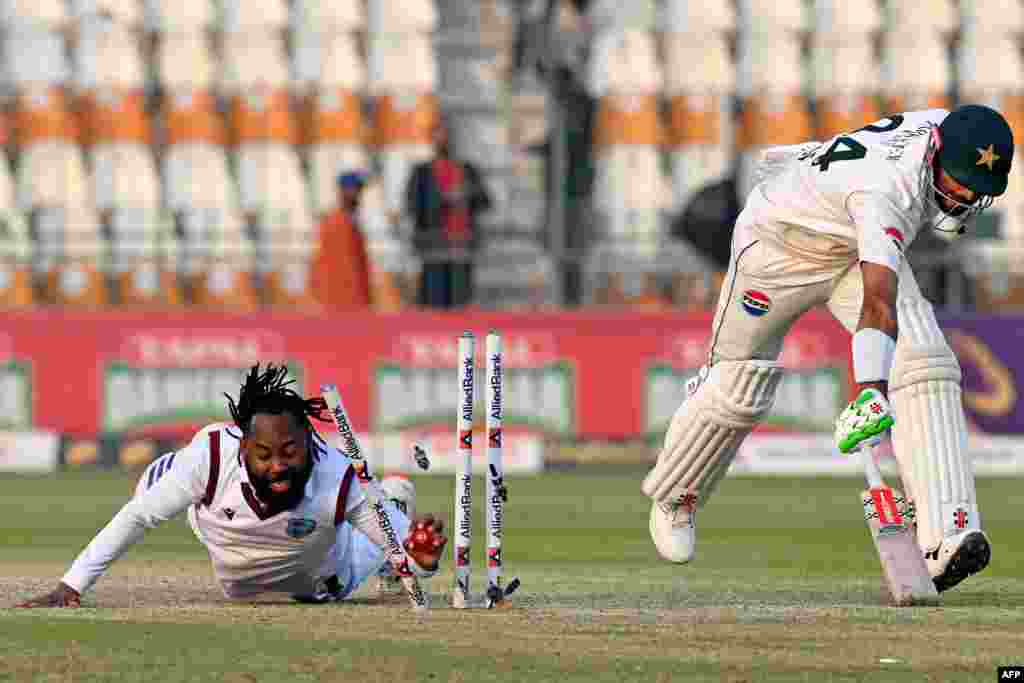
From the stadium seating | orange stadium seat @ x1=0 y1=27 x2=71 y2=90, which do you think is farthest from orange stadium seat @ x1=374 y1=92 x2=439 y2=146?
orange stadium seat @ x1=0 y1=27 x2=71 y2=90

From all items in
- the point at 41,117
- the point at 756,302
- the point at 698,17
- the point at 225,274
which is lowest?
the point at 225,274

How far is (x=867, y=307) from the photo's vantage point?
270 inches

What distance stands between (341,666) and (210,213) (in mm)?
12861

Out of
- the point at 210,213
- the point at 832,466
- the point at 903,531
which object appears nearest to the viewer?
the point at 903,531

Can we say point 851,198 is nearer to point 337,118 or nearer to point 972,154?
point 972,154

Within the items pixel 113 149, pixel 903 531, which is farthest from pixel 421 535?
pixel 113 149

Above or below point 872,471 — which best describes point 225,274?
above

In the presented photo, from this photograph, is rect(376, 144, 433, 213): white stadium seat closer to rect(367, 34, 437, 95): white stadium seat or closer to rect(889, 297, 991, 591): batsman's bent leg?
rect(367, 34, 437, 95): white stadium seat

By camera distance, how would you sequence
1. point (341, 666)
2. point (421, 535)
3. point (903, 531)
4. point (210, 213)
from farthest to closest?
point (210, 213) → point (903, 531) → point (421, 535) → point (341, 666)

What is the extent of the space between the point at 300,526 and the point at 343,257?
9.46 metres

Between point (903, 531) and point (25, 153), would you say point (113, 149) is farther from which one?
point (903, 531)

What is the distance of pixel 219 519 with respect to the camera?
22.1ft

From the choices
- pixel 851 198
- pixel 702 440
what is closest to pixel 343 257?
pixel 702 440

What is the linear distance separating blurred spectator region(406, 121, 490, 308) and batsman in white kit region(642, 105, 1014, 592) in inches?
327
